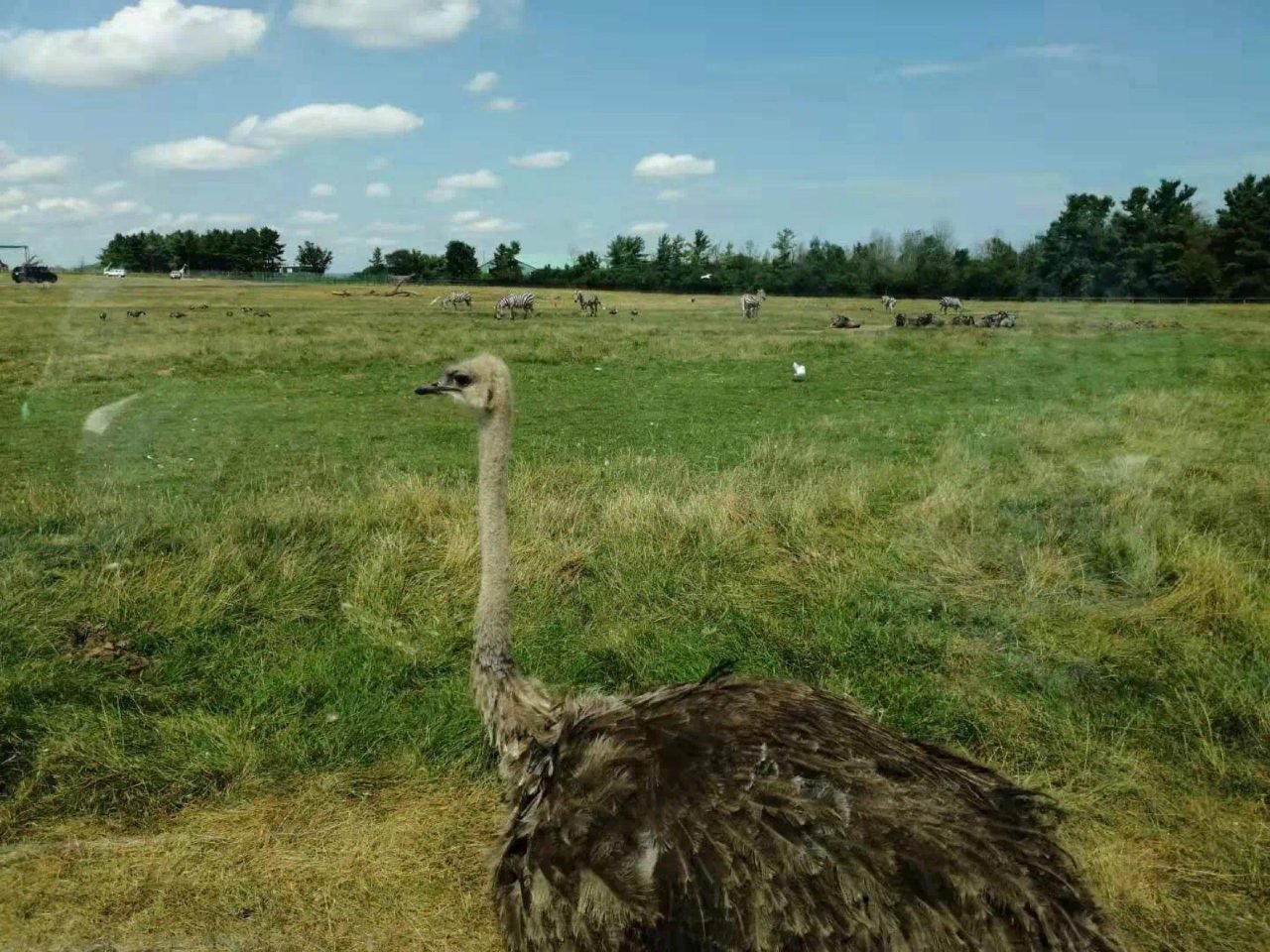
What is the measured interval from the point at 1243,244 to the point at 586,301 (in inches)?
470

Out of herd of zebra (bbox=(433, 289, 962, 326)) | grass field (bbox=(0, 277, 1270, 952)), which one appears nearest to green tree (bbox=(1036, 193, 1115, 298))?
grass field (bbox=(0, 277, 1270, 952))

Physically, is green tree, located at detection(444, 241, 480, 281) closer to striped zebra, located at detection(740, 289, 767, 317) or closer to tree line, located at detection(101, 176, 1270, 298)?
tree line, located at detection(101, 176, 1270, 298)

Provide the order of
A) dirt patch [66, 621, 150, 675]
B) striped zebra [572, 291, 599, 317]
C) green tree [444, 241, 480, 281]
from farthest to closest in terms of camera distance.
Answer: striped zebra [572, 291, 599, 317], green tree [444, 241, 480, 281], dirt patch [66, 621, 150, 675]

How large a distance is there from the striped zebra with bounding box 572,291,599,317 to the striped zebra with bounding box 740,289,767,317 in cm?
524

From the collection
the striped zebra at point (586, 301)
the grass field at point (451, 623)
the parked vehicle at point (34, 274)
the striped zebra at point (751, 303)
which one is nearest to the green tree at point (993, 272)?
the grass field at point (451, 623)

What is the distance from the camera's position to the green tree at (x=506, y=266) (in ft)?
36.5

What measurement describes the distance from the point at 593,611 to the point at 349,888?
83.3 inches

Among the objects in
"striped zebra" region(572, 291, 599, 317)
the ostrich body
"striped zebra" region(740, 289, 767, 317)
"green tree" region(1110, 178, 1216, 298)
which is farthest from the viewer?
"striped zebra" region(740, 289, 767, 317)

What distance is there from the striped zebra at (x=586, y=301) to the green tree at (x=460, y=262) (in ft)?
26.3

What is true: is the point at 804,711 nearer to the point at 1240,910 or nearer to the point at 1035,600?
the point at 1240,910

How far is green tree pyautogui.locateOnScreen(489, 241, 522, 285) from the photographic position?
1114 centimetres

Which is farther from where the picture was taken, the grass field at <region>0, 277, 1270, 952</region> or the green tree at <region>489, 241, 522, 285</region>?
the green tree at <region>489, 241, 522, 285</region>

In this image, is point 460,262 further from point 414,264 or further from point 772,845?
point 772,845

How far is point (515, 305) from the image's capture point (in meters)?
19.7
